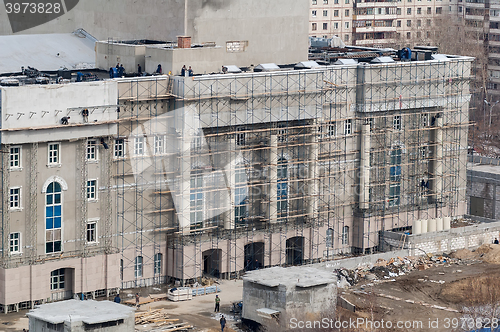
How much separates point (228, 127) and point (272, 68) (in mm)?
7434

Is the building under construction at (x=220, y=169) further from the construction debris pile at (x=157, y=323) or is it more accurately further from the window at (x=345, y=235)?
the construction debris pile at (x=157, y=323)

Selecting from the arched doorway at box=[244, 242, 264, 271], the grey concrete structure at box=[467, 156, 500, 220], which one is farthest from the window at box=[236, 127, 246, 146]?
the grey concrete structure at box=[467, 156, 500, 220]

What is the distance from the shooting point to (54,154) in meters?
87.6

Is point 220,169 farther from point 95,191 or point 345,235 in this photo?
point 345,235

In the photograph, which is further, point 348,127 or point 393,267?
point 348,127

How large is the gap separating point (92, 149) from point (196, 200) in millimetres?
10039

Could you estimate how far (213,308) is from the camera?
291ft

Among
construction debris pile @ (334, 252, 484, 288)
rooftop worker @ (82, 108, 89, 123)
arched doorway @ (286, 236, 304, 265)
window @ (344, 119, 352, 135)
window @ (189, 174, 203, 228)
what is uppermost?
rooftop worker @ (82, 108, 89, 123)

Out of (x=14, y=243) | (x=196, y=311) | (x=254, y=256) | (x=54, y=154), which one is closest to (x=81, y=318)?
(x=14, y=243)

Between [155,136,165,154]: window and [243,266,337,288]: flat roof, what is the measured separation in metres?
12.6

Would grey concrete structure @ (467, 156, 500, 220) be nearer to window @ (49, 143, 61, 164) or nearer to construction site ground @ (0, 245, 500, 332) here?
construction site ground @ (0, 245, 500, 332)

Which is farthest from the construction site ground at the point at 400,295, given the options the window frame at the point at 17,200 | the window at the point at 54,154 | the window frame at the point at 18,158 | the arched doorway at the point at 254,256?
the window at the point at 54,154

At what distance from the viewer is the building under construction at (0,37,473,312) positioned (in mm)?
86688

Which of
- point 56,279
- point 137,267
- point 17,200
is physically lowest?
point 56,279
